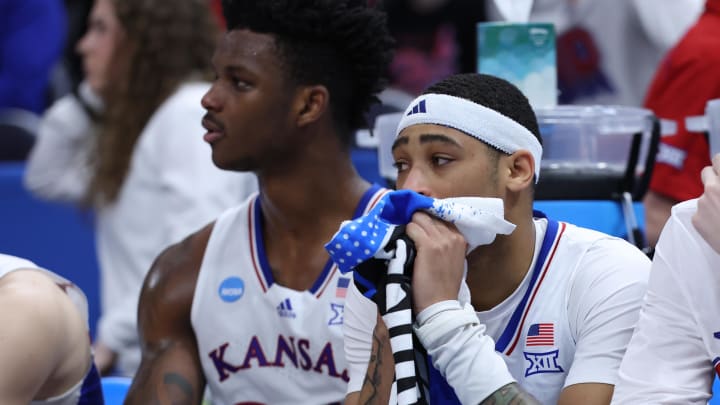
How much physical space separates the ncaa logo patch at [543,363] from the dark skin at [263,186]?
0.86 m

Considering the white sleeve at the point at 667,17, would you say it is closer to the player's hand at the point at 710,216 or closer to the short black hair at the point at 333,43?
the short black hair at the point at 333,43

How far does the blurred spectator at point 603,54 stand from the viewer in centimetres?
591

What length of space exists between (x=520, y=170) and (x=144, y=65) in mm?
2609

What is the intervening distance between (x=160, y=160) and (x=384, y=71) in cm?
149

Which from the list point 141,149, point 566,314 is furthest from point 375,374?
point 141,149

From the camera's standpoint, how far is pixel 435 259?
2875mm

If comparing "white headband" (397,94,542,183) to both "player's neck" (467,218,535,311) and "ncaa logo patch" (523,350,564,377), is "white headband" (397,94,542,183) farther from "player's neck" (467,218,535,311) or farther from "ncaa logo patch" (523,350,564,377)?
"ncaa logo patch" (523,350,564,377)

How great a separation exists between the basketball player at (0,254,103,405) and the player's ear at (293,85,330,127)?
79cm

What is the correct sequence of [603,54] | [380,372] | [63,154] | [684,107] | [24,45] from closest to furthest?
[380,372]
[684,107]
[63,154]
[603,54]
[24,45]

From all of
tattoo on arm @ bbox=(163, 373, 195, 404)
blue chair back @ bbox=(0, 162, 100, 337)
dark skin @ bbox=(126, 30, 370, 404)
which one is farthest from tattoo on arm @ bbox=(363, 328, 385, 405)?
blue chair back @ bbox=(0, 162, 100, 337)

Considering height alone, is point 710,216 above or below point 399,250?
above

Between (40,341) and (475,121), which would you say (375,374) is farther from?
(40,341)

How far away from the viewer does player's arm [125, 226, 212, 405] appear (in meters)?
3.79

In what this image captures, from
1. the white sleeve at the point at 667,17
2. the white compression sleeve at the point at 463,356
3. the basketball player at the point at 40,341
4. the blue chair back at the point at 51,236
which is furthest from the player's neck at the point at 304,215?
the blue chair back at the point at 51,236
